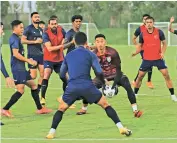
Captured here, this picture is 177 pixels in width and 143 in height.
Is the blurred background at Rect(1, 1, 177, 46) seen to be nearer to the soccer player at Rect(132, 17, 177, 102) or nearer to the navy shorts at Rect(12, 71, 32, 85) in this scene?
the soccer player at Rect(132, 17, 177, 102)

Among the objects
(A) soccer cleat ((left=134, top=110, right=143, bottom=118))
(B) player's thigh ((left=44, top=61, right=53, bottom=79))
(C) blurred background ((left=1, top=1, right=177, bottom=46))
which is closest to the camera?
(A) soccer cleat ((left=134, top=110, right=143, bottom=118))

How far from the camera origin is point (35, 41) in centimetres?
1306

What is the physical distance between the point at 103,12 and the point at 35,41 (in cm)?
3602

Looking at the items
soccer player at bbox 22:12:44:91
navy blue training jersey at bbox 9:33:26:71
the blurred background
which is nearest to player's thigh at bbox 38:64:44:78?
soccer player at bbox 22:12:44:91

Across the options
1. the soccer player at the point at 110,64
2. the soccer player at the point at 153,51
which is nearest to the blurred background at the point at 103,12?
the soccer player at the point at 153,51

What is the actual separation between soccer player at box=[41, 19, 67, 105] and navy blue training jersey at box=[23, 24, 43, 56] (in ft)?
4.09

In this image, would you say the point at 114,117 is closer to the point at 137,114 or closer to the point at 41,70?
the point at 137,114

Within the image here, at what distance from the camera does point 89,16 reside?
161ft

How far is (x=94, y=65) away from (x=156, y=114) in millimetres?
2920

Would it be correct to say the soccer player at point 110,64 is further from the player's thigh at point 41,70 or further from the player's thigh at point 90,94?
the player's thigh at point 41,70

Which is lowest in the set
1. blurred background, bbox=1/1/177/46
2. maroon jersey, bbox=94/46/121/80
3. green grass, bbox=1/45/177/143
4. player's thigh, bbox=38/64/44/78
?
blurred background, bbox=1/1/177/46

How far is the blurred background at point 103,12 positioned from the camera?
46406mm

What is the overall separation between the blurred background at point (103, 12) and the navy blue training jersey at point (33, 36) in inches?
1232

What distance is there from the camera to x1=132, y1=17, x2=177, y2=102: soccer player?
12430 mm
